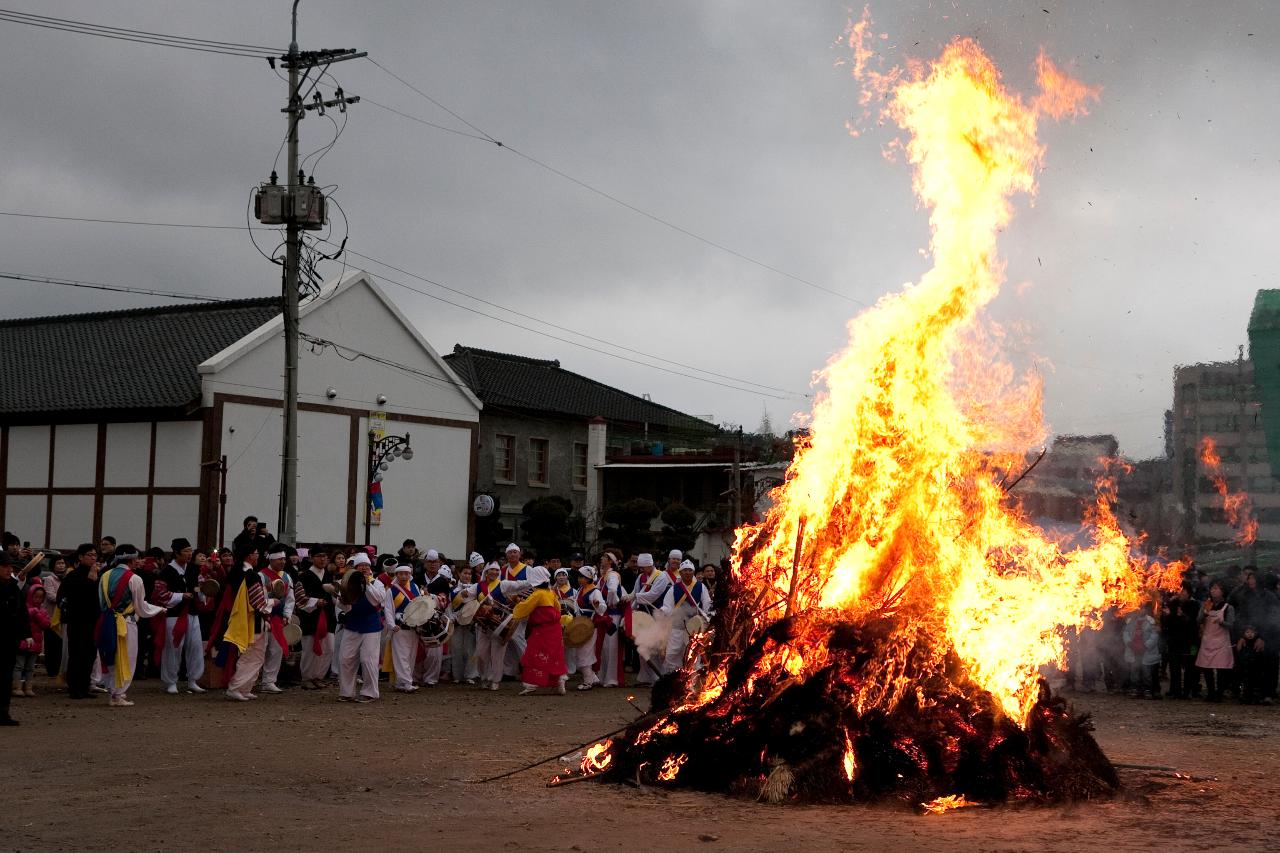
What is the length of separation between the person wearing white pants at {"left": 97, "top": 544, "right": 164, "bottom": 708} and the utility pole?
7532 mm

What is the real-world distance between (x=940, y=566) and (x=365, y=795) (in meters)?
4.58

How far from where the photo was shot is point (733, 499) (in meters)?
35.7

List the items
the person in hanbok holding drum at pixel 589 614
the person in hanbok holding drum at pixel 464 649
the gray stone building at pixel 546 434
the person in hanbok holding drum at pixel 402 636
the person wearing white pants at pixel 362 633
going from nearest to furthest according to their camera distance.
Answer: the person wearing white pants at pixel 362 633 → the person in hanbok holding drum at pixel 402 636 → the person in hanbok holding drum at pixel 589 614 → the person in hanbok holding drum at pixel 464 649 → the gray stone building at pixel 546 434

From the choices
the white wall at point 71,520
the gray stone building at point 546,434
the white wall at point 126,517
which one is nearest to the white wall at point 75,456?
the white wall at point 71,520

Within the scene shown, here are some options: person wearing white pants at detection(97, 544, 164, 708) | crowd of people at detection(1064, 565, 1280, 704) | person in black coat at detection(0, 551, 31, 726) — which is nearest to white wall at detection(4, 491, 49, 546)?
person wearing white pants at detection(97, 544, 164, 708)

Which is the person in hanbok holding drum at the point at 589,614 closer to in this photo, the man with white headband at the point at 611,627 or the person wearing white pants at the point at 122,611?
the man with white headband at the point at 611,627

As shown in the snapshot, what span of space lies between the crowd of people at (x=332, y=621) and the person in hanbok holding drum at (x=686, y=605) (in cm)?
2

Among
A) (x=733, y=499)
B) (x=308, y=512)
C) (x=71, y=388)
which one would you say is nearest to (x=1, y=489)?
(x=71, y=388)

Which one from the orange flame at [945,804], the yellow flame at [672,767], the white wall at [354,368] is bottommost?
the orange flame at [945,804]

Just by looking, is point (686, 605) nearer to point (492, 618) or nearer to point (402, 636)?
point (492, 618)

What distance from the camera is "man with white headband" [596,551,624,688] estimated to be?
782 inches

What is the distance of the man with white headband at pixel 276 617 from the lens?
17.2 metres

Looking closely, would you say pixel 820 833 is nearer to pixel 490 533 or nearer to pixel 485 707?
pixel 485 707

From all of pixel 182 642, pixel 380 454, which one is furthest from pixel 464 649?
pixel 380 454
